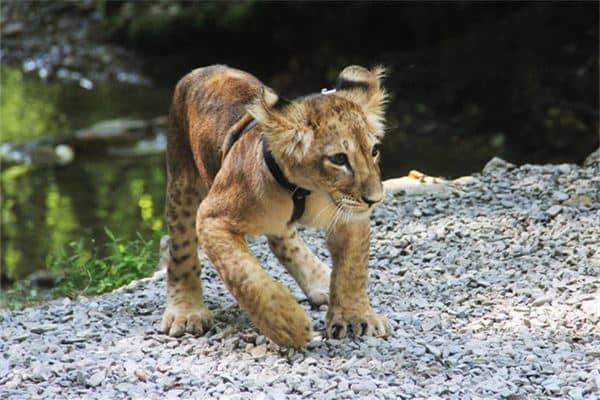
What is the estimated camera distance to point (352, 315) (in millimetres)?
5652

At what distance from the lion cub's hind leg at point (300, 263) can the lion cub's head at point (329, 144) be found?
→ 4.33ft

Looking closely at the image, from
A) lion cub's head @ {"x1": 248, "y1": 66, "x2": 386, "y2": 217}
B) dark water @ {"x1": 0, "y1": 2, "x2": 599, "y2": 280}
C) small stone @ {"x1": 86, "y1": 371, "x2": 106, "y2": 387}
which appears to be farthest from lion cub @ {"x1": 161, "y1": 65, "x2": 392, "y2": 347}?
dark water @ {"x1": 0, "y1": 2, "x2": 599, "y2": 280}

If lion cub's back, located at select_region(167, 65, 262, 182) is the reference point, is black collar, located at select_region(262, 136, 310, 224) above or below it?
below

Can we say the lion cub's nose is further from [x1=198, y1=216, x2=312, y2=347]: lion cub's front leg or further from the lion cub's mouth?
[x1=198, y1=216, x2=312, y2=347]: lion cub's front leg

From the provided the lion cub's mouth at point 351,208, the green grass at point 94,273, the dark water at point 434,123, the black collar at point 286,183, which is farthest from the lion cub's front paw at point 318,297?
the dark water at point 434,123

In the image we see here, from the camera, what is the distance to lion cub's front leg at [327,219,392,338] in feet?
18.3

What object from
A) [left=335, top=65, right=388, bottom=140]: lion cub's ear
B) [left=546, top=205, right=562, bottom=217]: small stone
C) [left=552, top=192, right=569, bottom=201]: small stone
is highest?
[left=335, top=65, right=388, bottom=140]: lion cub's ear

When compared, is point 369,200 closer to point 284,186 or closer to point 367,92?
point 284,186

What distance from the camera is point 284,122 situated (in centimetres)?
516

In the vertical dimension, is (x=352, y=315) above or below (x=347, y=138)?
below

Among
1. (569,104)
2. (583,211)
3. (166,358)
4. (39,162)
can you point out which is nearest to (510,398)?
(166,358)

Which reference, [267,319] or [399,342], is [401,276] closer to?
[399,342]

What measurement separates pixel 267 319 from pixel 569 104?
8960mm

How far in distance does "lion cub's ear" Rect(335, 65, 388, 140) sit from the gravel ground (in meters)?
1.04
